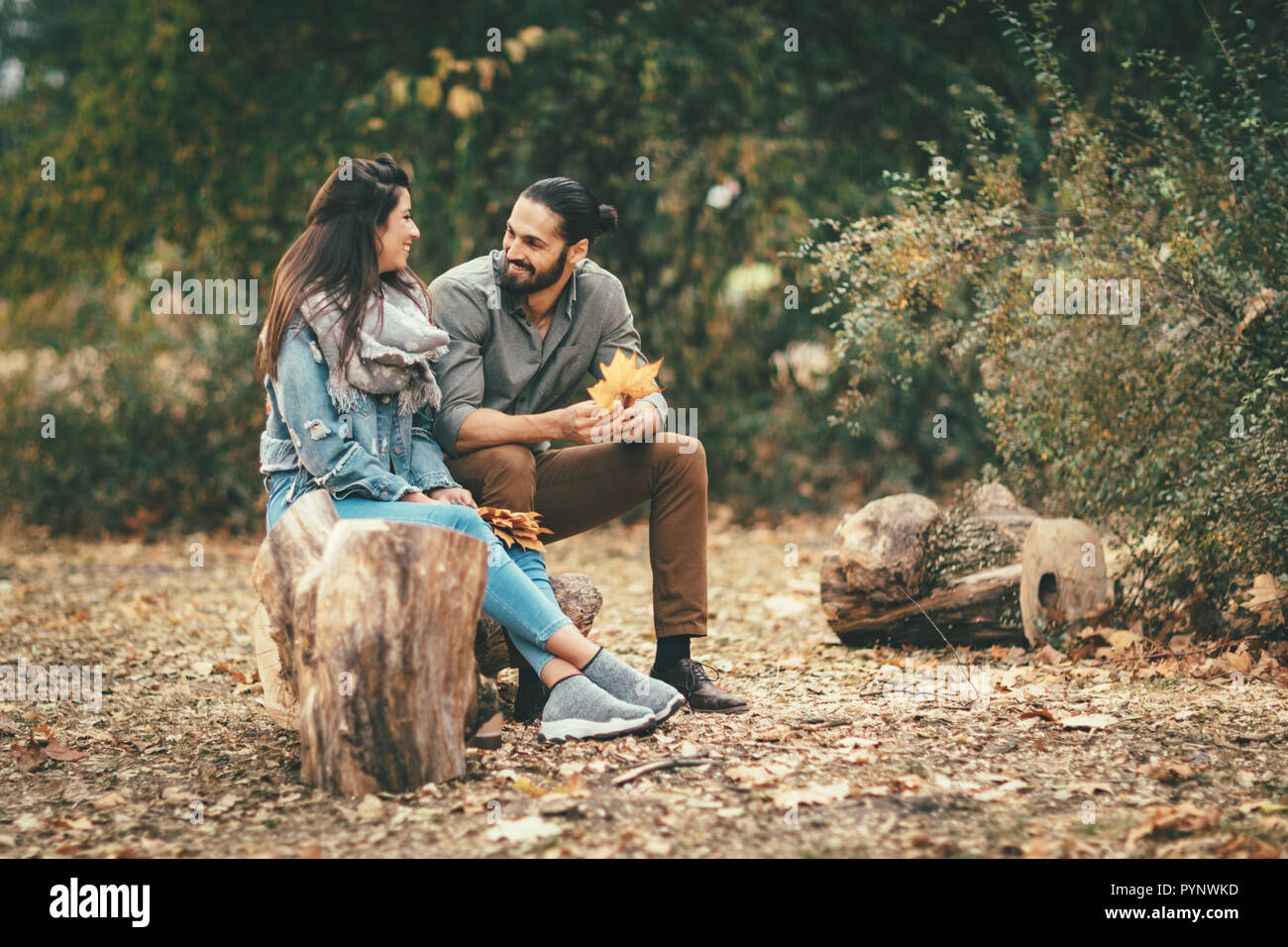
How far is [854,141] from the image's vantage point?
323 inches

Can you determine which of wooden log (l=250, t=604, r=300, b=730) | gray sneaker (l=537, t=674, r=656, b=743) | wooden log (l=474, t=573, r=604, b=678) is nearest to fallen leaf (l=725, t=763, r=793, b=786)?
gray sneaker (l=537, t=674, r=656, b=743)

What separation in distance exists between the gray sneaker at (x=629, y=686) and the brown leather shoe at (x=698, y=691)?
31cm

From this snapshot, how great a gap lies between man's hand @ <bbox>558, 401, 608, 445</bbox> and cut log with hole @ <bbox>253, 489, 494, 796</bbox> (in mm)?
757

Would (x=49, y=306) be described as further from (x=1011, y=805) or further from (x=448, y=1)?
(x=1011, y=805)

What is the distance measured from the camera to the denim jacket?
3348 millimetres

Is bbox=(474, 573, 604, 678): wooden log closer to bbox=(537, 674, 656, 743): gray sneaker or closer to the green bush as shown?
bbox=(537, 674, 656, 743): gray sneaker

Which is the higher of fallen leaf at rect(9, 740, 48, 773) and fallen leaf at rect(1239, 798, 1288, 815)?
fallen leaf at rect(9, 740, 48, 773)

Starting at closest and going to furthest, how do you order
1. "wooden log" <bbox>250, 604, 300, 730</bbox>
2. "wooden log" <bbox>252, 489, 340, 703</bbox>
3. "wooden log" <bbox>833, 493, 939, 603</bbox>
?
"wooden log" <bbox>252, 489, 340, 703</bbox>, "wooden log" <bbox>250, 604, 300, 730</bbox>, "wooden log" <bbox>833, 493, 939, 603</bbox>

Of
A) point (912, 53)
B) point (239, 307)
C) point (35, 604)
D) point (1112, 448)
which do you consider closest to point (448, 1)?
point (239, 307)

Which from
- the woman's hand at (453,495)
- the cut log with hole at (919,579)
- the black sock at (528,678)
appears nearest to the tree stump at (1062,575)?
the cut log with hole at (919,579)

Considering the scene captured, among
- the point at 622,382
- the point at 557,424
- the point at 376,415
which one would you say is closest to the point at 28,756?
the point at 376,415

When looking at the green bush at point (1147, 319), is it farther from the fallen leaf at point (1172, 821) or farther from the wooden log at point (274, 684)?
the wooden log at point (274, 684)

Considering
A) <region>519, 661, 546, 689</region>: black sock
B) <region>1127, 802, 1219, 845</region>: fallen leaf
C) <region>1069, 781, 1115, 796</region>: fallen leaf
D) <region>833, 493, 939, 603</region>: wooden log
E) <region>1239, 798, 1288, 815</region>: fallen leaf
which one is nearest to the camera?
<region>1127, 802, 1219, 845</region>: fallen leaf

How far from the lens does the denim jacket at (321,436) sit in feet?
11.0
